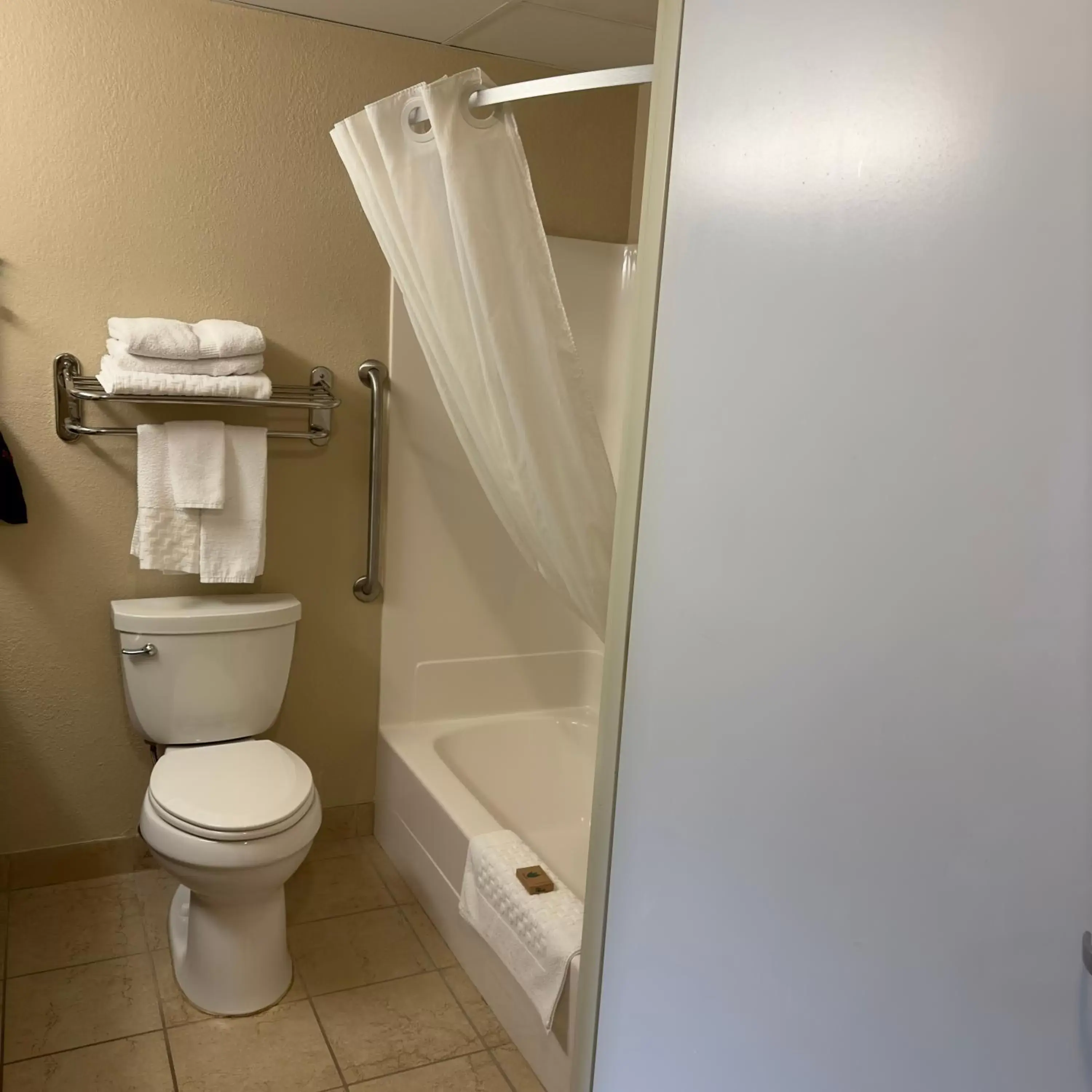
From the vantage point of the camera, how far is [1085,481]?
0.73m

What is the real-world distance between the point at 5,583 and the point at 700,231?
6.40 feet

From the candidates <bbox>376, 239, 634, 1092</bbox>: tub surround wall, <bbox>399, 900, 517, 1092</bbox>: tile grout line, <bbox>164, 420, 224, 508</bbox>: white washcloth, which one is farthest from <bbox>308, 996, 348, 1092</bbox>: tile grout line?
<bbox>164, 420, 224, 508</bbox>: white washcloth

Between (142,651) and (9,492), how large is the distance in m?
0.46

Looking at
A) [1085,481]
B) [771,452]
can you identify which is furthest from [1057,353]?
[771,452]

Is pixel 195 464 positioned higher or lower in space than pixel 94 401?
lower

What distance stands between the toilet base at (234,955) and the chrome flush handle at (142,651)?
56 cm

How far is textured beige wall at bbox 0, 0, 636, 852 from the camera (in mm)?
2270

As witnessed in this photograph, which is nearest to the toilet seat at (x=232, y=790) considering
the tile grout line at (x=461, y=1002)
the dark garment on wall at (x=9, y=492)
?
the tile grout line at (x=461, y=1002)

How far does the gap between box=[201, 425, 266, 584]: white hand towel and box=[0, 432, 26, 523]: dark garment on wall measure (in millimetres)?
393

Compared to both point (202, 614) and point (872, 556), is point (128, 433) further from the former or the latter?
point (872, 556)

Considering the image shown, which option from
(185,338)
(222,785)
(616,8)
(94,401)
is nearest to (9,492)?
(94,401)

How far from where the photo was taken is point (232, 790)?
2.18m

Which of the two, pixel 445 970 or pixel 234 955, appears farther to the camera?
pixel 445 970

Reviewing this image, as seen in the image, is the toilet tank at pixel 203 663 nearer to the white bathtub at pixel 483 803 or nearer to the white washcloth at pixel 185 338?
the white bathtub at pixel 483 803
